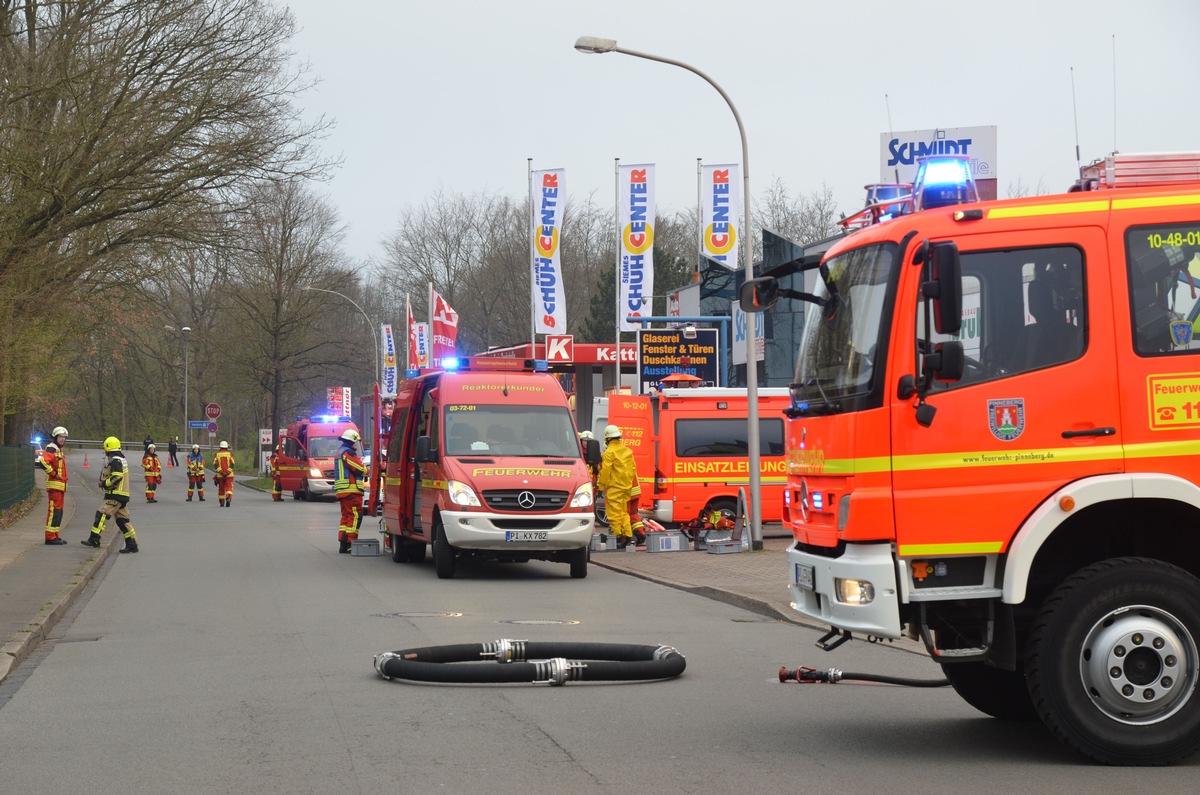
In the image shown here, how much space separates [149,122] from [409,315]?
17.3m

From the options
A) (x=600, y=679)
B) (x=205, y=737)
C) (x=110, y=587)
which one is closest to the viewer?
(x=205, y=737)

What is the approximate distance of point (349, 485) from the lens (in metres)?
21.7

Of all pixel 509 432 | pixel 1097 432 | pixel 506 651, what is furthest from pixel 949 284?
pixel 509 432

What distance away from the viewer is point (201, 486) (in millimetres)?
44406

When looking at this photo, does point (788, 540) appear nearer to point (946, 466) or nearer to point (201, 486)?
point (946, 466)

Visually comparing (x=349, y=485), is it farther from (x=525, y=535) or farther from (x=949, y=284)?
(x=949, y=284)

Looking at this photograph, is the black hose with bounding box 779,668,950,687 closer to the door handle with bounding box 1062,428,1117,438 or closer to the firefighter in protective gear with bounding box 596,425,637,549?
the door handle with bounding box 1062,428,1117,438

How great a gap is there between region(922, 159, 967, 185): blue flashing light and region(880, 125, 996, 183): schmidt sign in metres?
10.5

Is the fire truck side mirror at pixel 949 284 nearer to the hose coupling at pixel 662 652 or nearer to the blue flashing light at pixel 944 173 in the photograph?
the blue flashing light at pixel 944 173

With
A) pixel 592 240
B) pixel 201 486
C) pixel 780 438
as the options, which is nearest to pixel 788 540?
pixel 780 438

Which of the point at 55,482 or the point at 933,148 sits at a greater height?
the point at 933,148

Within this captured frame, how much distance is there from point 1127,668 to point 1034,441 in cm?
116

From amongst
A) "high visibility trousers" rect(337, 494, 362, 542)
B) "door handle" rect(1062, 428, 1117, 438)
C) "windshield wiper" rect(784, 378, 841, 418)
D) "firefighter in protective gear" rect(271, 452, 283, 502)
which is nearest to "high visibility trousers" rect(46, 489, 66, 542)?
"high visibility trousers" rect(337, 494, 362, 542)

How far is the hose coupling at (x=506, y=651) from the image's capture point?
9695mm
